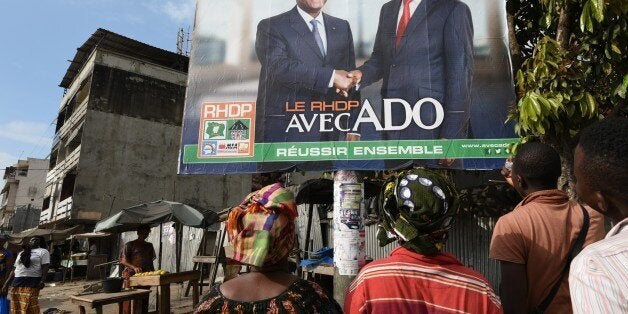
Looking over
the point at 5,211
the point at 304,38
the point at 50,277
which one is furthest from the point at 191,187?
the point at 5,211

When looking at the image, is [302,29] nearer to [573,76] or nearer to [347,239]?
[347,239]

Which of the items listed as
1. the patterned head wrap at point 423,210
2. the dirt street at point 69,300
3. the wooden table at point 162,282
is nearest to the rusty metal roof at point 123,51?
the dirt street at point 69,300

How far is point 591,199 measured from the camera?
1265 millimetres

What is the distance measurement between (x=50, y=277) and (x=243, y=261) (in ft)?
66.4

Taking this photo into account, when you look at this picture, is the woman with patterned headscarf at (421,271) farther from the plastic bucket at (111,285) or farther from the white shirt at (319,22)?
the white shirt at (319,22)

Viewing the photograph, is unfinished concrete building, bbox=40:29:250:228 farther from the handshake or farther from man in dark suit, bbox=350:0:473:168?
man in dark suit, bbox=350:0:473:168

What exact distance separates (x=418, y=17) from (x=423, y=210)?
5982 millimetres

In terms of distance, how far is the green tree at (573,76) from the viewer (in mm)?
4070

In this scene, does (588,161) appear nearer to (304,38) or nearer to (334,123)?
(334,123)

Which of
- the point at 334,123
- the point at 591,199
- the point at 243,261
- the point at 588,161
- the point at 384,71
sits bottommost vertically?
the point at 243,261

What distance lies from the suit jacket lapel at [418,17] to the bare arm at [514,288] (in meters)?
5.32

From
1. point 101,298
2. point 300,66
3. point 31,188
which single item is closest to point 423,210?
point 101,298

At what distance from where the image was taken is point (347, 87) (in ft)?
22.0

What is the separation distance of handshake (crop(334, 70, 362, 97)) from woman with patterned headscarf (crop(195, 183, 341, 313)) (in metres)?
4.89
